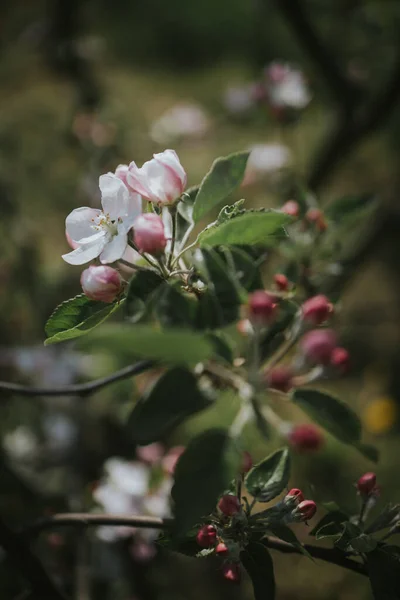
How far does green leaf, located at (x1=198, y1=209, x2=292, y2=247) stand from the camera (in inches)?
17.2

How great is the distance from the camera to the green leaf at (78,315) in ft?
1.70

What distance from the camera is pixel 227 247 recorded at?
0.47m

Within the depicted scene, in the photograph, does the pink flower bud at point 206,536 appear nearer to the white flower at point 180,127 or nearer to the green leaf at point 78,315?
the green leaf at point 78,315

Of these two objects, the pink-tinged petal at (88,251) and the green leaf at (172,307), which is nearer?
the green leaf at (172,307)

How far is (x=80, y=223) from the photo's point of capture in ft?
1.89

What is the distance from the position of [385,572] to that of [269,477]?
125 millimetres

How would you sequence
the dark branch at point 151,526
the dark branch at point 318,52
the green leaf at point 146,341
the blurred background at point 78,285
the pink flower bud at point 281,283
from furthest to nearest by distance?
the dark branch at point 318,52
the blurred background at point 78,285
the pink flower bud at point 281,283
the dark branch at point 151,526
the green leaf at point 146,341

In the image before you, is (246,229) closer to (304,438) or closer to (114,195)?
(114,195)

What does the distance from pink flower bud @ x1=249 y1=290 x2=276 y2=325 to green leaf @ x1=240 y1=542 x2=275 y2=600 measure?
20 cm

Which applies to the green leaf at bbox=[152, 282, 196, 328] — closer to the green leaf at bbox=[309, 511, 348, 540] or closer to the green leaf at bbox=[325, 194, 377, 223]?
the green leaf at bbox=[309, 511, 348, 540]

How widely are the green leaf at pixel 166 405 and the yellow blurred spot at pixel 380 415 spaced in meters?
1.50

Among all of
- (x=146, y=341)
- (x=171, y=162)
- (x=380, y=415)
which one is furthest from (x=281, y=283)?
(x=380, y=415)

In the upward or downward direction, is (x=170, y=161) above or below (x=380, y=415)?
above

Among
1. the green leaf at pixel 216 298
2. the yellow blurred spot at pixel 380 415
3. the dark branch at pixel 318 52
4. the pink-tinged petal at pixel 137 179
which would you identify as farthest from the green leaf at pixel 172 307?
the yellow blurred spot at pixel 380 415
